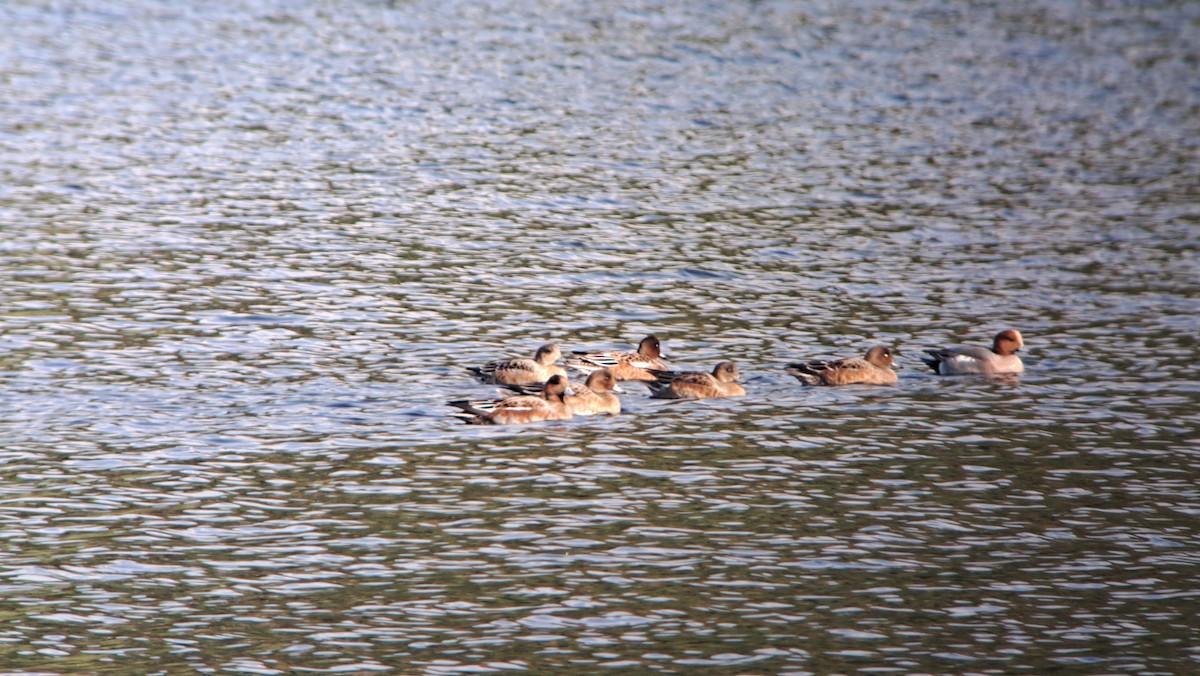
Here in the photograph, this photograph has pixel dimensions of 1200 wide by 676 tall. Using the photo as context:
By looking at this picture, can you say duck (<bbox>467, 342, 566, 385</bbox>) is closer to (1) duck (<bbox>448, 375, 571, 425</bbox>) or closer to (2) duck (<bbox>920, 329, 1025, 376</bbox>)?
(1) duck (<bbox>448, 375, 571, 425</bbox>)

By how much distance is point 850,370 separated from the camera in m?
22.7

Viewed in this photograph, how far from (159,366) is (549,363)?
5.57m

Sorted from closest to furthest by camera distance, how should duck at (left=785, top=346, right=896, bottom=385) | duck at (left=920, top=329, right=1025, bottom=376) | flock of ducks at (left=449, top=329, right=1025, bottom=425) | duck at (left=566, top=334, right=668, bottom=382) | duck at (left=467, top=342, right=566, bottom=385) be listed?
flock of ducks at (left=449, top=329, right=1025, bottom=425), duck at (left=467, top=342, right=566, bottom=385), duck at (left=566, top=334, right=668, bottom=382), duck at (left=785, top=346, right=896, bottom=385), duck at (left=920, top=329, right=1025, bottom=376)

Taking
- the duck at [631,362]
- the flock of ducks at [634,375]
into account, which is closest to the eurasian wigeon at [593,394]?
the flock of ducks at [634,375]

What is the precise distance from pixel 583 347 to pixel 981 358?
5.86 m

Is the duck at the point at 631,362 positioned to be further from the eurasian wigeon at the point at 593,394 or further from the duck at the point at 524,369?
the eurasian wigeon at the point at 593,394

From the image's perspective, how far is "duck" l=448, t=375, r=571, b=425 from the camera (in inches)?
813

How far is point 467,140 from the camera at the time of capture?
139ft

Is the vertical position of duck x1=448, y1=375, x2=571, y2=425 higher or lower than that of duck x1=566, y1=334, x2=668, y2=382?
lower

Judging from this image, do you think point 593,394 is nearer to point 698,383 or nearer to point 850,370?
point 698,383

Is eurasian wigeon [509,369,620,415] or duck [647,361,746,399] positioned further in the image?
duck [647,361,746,399]

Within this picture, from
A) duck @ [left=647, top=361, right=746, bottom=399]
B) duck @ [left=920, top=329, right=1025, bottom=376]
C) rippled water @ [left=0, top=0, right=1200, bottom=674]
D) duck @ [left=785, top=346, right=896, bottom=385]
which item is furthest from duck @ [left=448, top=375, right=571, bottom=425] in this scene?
duck @ [left=920, top=329, right=1025, bottom=376]

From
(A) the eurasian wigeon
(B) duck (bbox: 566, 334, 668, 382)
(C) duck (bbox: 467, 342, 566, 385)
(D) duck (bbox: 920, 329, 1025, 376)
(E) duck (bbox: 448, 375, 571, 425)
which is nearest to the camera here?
(E) duck (bbox: 448, 375, 571, 425)

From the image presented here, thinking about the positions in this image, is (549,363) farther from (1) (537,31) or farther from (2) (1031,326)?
(1) (537,31)
